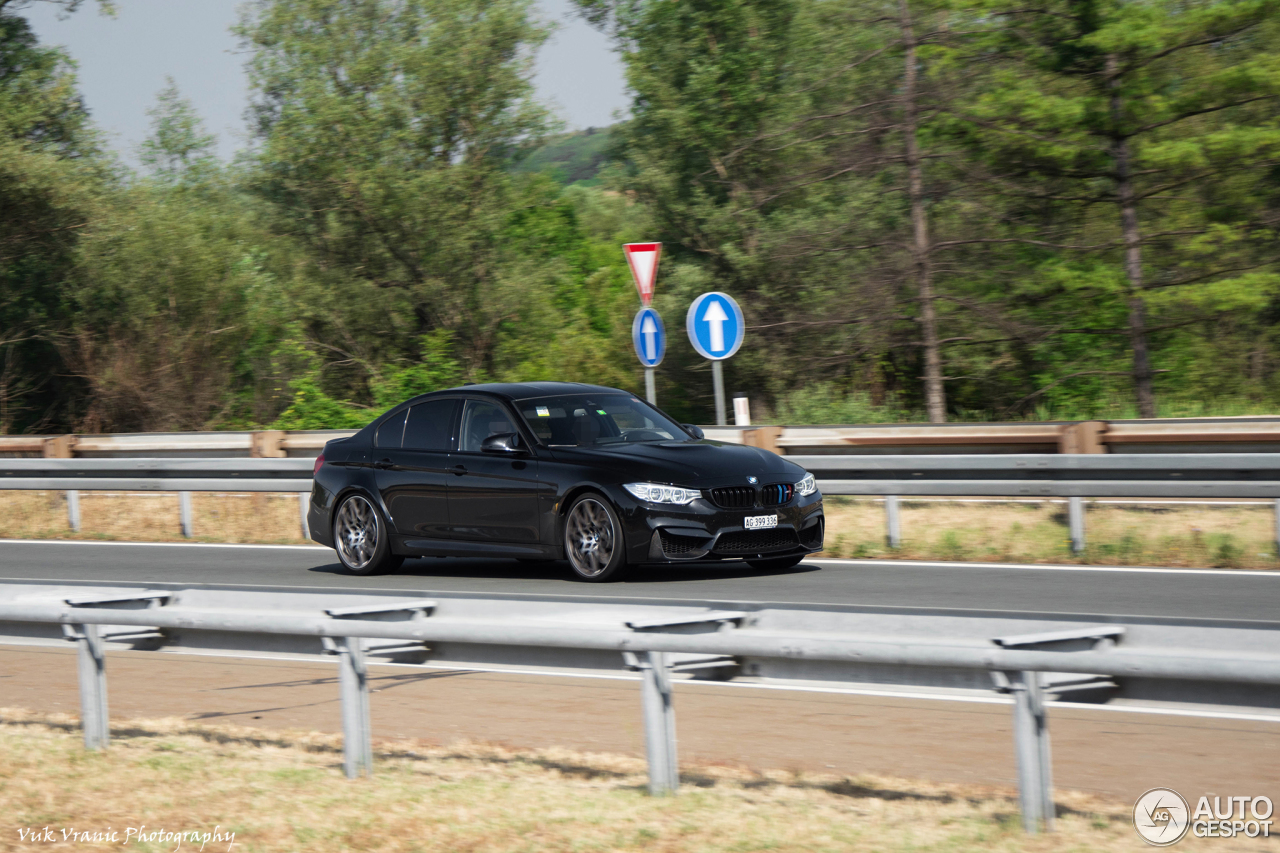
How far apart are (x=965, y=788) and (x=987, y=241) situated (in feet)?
60.6

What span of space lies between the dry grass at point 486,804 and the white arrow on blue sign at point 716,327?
10241 mm

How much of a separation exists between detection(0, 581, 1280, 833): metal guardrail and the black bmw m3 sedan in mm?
4779

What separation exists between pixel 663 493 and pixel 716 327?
5774 millimetres

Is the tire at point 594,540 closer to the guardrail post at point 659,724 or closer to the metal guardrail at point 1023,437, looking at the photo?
the metal guardrail at point 1023,437

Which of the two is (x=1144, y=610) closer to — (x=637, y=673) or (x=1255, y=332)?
(x=637, y=673)

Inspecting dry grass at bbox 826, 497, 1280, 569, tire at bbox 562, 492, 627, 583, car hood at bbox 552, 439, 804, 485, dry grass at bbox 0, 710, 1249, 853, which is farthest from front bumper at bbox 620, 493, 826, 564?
dry grass at bbox 0, 710, 1249, 853

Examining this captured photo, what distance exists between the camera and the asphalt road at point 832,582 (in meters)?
9.66

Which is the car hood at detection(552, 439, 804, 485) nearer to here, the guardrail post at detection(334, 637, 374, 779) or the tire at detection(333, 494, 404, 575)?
the tire at detection(333, 494, 404, 575)

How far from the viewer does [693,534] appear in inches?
426

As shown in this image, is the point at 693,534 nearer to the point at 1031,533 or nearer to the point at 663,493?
the point at 663,493

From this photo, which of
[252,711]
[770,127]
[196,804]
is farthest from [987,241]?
[196,804]

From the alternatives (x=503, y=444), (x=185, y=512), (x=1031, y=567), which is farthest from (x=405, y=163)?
(x=1031, y=567)

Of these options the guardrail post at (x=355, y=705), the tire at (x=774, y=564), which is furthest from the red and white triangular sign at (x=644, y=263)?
the guardrail post at (x=355, y=705)

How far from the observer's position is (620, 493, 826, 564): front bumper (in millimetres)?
10828
